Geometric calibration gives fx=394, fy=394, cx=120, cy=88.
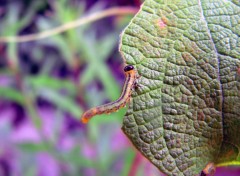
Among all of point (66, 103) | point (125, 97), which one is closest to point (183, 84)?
point (125, 97)

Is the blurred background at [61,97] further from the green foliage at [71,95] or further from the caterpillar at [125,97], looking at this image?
the caterpillar at [125,97]

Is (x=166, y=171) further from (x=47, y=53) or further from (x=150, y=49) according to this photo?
(x=47, y=53)

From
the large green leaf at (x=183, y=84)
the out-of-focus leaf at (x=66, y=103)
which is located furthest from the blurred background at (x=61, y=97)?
the large green leaf at (x=183, y=84)

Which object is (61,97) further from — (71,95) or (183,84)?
(183,84)

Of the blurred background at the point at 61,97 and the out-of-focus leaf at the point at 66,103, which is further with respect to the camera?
the out-of-focus leaf at the point at 66,103

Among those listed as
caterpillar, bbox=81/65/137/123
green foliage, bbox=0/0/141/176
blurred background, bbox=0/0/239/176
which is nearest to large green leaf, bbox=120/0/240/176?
caterpillar, bbox=81/65/137/123

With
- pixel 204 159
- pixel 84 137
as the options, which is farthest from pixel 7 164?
pixel 204 159
